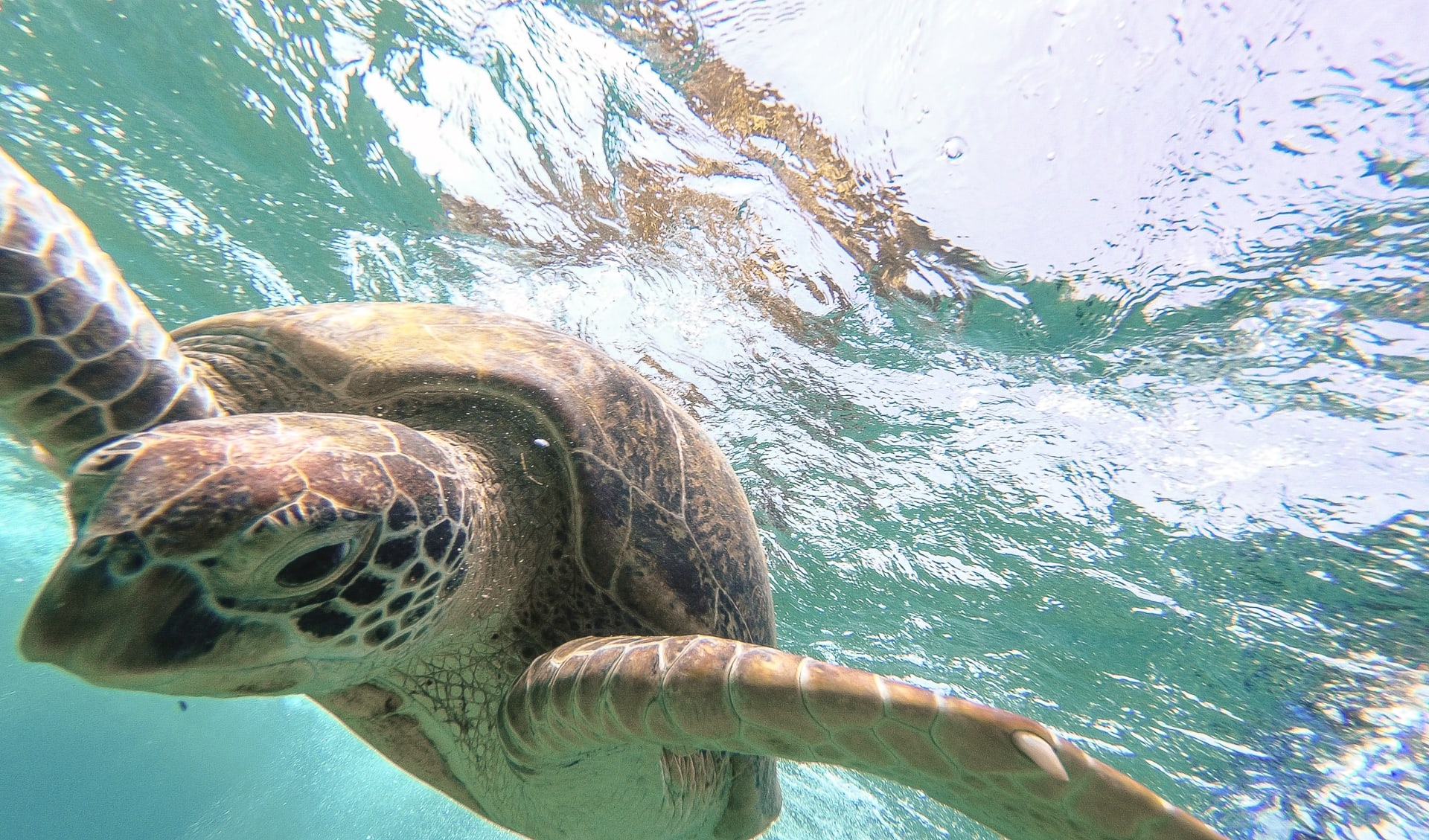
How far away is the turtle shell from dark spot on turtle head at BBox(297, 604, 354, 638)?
2.71ft

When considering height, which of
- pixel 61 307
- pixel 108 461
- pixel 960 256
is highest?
pixel 960 256

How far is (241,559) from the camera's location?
53.4 inches

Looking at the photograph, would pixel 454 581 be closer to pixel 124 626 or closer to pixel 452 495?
pixel 452 495

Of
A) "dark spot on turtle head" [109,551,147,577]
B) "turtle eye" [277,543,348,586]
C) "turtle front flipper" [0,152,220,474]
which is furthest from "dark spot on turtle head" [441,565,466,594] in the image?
"turtle front flipper" [0,152,220,474]

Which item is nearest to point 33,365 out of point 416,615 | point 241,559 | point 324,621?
point 241,559

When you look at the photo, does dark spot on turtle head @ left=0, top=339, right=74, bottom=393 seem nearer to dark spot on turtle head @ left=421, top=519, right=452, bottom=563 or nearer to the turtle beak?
the turtle beak

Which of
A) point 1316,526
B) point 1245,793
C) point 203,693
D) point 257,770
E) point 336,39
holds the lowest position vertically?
point 257,770

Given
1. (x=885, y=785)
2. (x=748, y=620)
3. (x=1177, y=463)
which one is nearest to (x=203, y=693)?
(x=748, y=620)

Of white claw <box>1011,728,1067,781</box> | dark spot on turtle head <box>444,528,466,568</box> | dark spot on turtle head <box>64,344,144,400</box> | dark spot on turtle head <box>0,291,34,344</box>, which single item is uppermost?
white claw <box>1011,728,1067,781</box>

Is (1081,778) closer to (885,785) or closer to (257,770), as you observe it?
(885,785)

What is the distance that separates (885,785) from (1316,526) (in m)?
11.6

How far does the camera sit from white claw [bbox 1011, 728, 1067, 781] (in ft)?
3.94

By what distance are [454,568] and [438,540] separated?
144 millimetres

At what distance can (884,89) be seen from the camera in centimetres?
397
